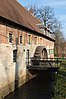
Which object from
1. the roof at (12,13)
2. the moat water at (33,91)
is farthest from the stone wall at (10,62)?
the roof at (12,13)

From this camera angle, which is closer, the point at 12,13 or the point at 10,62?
the point at 10,62

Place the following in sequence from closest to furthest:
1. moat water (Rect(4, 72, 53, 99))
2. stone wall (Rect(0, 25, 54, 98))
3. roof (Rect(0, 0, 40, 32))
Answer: stone wall (Rect(0, 25, 54, 98)) < moat water (Rect(4, 72, 53, 99)) < roof (Rect(0, 0, 40, 32))

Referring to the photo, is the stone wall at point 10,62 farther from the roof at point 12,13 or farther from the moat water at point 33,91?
the roof at point 12,13

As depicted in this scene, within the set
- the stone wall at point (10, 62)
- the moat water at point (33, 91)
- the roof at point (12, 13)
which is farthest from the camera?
the roof at point (12, 13)

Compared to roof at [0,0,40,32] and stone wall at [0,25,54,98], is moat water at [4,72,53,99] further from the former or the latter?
roof at [0,0,40,32]

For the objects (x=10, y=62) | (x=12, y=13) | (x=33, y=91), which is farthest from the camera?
(x=12, y=13)

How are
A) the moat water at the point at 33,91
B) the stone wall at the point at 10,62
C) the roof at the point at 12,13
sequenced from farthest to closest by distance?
the roof at the point at 12,13
the moat water at the point at 33,91
the stone wall at the point at 10,62

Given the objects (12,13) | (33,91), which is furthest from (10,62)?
(12,13)

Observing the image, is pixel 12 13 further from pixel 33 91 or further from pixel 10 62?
pixel 33 91

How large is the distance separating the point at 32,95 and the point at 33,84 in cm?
407

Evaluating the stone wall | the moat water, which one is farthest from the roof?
the moat water

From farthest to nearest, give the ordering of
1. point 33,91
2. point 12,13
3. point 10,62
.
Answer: point 12,13
point 33,91
point 10,62

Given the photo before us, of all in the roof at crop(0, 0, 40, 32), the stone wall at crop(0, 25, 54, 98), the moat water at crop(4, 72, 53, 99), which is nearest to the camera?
the stone wall at crop(0, 25, 54, 98)

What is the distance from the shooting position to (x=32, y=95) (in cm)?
1647
